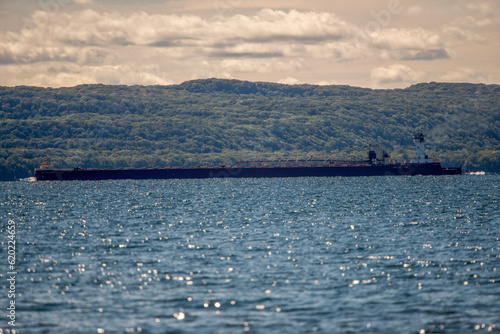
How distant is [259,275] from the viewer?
38656mm

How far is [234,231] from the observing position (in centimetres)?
6153

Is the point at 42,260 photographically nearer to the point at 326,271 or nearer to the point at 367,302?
the point at 326,271

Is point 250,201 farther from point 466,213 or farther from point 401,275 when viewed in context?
point 401,275

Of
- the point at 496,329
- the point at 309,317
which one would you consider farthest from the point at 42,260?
the point at 496,329

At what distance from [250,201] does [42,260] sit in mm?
62116

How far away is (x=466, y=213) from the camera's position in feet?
257

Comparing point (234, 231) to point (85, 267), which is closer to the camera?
point (85, 267)

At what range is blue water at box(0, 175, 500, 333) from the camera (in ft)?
95.6

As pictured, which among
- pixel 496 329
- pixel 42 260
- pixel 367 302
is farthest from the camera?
pixel 42 260

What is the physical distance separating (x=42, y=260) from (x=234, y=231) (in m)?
21.1

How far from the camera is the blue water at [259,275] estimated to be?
29.1 m

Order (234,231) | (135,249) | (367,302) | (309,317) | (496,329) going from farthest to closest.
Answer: (234,231) → (135,249) → (367,302) → (309,317) → (496,329)

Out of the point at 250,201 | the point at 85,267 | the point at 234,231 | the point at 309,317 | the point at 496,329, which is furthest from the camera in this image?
the point at 250,201

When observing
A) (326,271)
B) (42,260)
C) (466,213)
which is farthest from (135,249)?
(466,213)
